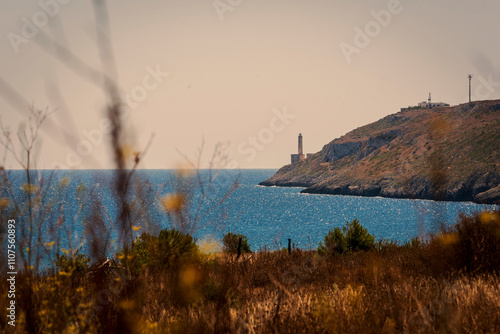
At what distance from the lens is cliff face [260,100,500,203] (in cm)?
9738

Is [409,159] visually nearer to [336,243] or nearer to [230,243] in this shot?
[336,243]

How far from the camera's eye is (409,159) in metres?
116

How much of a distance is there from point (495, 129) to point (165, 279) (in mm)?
110670

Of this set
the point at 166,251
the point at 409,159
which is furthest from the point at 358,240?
the point at 409,159

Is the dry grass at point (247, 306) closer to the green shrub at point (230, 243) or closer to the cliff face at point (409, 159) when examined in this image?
the green shrub at point (230, 243)

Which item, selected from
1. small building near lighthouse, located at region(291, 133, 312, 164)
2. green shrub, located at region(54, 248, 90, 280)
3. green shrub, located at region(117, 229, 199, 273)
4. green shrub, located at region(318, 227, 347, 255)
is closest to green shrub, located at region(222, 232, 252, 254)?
green shrub, located at region(318, 227, 347, 255)

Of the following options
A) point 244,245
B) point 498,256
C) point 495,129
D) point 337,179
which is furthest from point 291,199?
point 498,256

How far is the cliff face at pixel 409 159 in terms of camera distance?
97375 millimetres

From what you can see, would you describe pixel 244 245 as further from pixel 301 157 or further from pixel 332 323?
pixel 301 157

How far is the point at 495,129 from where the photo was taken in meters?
100

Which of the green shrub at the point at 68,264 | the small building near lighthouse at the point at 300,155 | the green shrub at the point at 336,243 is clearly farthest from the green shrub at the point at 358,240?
the small building near lighthouse at the point at 300,155

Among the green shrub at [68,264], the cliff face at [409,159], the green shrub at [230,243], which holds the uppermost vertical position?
the cliff face at [409,159]

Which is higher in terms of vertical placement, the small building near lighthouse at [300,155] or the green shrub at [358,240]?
the small building near lighthouse at [300,155]

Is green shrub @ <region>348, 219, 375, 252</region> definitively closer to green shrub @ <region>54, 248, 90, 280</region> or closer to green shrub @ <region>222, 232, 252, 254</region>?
green shrub @ <region>222, 232, 252, 254</region>
